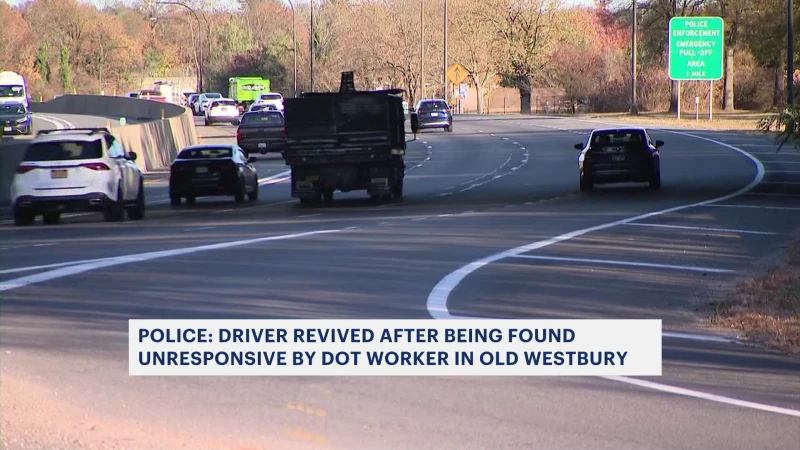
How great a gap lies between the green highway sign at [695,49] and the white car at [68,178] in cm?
4254

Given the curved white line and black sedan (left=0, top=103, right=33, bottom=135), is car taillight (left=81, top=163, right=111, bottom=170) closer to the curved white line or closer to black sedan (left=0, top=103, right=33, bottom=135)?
the curved white line

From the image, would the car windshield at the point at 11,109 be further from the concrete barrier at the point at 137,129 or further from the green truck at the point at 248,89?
the green truck at the point at 248,89

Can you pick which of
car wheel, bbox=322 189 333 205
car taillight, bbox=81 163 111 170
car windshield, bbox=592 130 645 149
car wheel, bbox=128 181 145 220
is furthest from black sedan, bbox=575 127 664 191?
car taillight, bbox=81 163 111 170

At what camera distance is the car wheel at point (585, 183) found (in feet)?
98.7

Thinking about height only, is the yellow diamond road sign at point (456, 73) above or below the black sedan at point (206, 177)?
above

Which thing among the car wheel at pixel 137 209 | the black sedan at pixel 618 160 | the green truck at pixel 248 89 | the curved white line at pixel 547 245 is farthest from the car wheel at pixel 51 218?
the green truck at pixel 248 89

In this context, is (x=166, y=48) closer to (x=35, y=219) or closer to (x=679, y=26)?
(x=679, y=26)

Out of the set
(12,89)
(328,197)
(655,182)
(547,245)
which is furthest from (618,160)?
(12,89)

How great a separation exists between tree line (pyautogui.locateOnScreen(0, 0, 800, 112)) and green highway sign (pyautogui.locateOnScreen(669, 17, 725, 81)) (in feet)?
60.3

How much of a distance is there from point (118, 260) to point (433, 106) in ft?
167

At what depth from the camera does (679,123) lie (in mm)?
68750

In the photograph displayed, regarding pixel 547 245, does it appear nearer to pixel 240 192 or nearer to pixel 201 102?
pixel 240 192

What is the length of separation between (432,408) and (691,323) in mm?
4218
